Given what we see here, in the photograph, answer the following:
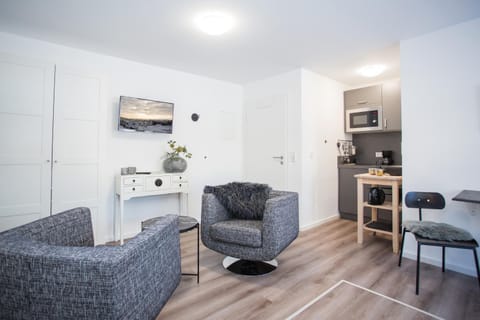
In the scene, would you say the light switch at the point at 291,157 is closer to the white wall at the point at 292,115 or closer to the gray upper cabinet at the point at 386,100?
the white wall at the point at 292,115

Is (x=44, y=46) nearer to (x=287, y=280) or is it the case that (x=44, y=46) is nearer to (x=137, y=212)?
(x=137, y=212)

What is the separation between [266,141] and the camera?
4.07m

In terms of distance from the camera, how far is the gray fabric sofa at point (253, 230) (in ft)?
6.94

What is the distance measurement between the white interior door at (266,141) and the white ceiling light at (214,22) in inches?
67.8

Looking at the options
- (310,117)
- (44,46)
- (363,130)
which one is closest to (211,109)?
(310,117)

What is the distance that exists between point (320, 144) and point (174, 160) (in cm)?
221

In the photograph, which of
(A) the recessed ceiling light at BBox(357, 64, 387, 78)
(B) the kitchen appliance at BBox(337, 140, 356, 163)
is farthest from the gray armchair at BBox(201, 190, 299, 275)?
(A) the recessed ceiling light at BBox(357, 64, 387, 78)

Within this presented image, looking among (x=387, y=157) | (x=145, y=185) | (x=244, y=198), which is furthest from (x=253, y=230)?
(x=387, y=157)

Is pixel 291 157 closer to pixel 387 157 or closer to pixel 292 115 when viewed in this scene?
pixel 292 115

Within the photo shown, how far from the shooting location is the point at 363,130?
413cm

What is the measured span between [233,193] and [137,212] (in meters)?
1.58

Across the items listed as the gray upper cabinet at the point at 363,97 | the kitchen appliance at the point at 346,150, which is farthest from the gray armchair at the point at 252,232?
the gray upper cabinet at the point at 363,97

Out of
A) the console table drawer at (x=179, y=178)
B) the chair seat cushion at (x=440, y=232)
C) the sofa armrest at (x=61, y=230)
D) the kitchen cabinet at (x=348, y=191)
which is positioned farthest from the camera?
the kitchen cabinet at (x=348, y=191)

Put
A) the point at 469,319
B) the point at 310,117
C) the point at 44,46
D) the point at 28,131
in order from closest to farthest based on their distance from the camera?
the point at 469,319, the point at 28,131, the point at 44,46, the point at 310,117
